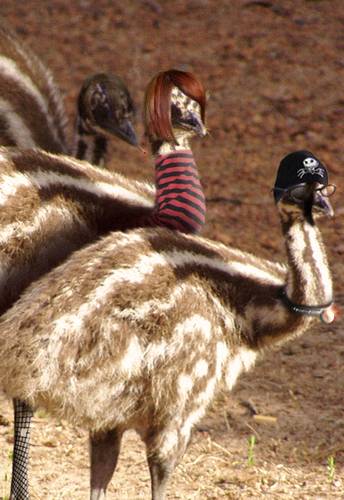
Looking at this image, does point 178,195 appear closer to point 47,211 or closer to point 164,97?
point 164,97

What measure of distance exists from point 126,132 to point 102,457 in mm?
1903

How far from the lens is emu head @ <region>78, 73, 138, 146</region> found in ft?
18.4

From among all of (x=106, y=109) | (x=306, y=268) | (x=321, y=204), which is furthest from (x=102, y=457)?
(x=106, y=109)

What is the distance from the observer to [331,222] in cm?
772

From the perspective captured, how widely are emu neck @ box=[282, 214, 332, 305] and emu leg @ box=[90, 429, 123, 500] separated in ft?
3.04

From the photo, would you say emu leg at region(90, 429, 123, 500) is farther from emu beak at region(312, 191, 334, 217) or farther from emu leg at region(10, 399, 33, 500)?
emu beak at region(312, 191, 334, 217)

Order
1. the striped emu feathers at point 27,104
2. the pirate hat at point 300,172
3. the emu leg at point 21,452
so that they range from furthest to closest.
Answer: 1. the striped emu feathers at point 27,104
2. the emu leg at point 21,452
3. the pirate hat at point 300,172

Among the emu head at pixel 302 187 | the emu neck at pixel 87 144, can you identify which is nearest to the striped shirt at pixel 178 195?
the emu head at pixel 302 187

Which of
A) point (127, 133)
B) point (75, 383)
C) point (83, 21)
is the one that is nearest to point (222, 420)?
point (127, 133)

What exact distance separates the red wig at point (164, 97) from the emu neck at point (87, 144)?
4.04ft

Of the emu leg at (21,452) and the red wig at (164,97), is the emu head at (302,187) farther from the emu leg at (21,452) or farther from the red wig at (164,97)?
the emu leg at (21,452)

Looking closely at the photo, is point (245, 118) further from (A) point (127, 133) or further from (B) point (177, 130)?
(B) point (177, 130)

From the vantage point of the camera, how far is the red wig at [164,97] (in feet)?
14.5

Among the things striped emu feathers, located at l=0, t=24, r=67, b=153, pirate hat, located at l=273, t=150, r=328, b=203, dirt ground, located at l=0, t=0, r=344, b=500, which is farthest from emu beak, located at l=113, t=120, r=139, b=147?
pirate hat, located at l=273, t=150, r=328, b=203
